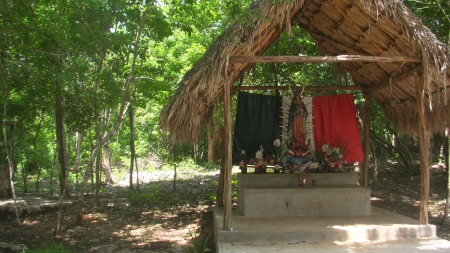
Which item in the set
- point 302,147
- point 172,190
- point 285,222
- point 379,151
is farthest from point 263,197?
point 379,151

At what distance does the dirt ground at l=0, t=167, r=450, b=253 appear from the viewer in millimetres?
5750

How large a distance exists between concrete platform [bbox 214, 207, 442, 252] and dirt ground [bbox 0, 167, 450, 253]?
1.80 feet

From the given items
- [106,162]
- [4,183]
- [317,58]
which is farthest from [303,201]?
[106,162]

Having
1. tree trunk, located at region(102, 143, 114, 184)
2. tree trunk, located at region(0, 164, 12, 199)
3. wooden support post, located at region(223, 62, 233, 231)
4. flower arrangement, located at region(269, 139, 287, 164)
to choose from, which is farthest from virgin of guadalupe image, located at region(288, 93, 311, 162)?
tree trunk, located at region(102, 143, 114, 184)

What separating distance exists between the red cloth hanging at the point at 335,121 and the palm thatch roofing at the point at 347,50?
0.58 metres

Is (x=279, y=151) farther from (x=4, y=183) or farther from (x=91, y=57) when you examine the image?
(x=4, y=183)

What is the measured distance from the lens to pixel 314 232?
4.72 meters

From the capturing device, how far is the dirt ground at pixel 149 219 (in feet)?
18.9

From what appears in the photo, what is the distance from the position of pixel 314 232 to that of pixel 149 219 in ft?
12.6

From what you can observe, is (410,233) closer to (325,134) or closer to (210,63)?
(325,134)

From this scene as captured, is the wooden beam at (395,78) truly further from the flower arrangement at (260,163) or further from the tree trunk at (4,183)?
the tree trunk at (4,183)

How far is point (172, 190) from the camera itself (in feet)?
34.7

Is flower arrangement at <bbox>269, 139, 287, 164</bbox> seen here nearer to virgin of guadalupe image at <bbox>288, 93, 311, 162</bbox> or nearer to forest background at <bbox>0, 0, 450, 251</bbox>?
virgin of guadalupe image at <bbox>288, 93, 311, 162</bbox>

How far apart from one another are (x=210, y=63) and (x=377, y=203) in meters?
5.65
